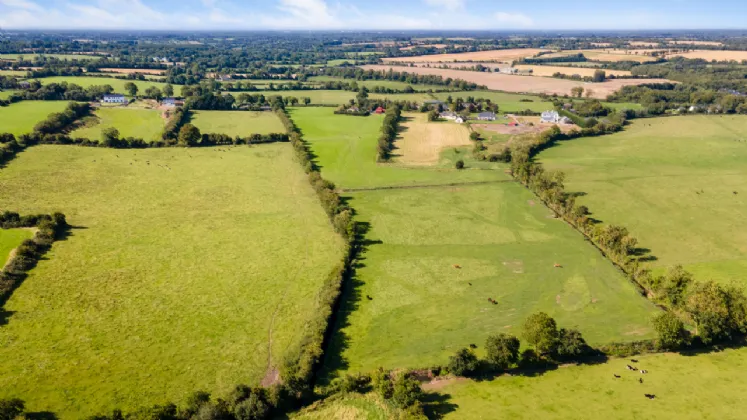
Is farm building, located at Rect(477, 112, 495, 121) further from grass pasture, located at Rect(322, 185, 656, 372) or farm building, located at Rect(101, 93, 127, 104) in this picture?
farm building, located at Rect(101, 93, 127, 104)

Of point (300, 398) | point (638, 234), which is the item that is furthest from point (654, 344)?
point (300, 398)

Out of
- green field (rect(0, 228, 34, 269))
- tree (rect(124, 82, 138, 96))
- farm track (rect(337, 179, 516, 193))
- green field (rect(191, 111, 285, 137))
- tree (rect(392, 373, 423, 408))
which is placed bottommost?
tree (rect(392, 373, 423, 408))

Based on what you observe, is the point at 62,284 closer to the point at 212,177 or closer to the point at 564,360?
the point at 212,177

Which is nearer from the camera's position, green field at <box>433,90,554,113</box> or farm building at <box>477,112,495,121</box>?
farm building at <box>477,112,495,121</box>

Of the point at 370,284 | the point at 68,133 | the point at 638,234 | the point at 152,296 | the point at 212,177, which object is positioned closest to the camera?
the point at 152,296

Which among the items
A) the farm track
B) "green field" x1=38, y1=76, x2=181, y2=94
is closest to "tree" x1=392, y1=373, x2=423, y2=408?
the farm track

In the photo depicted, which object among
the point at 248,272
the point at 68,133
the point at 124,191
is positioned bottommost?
the point at 248,272
